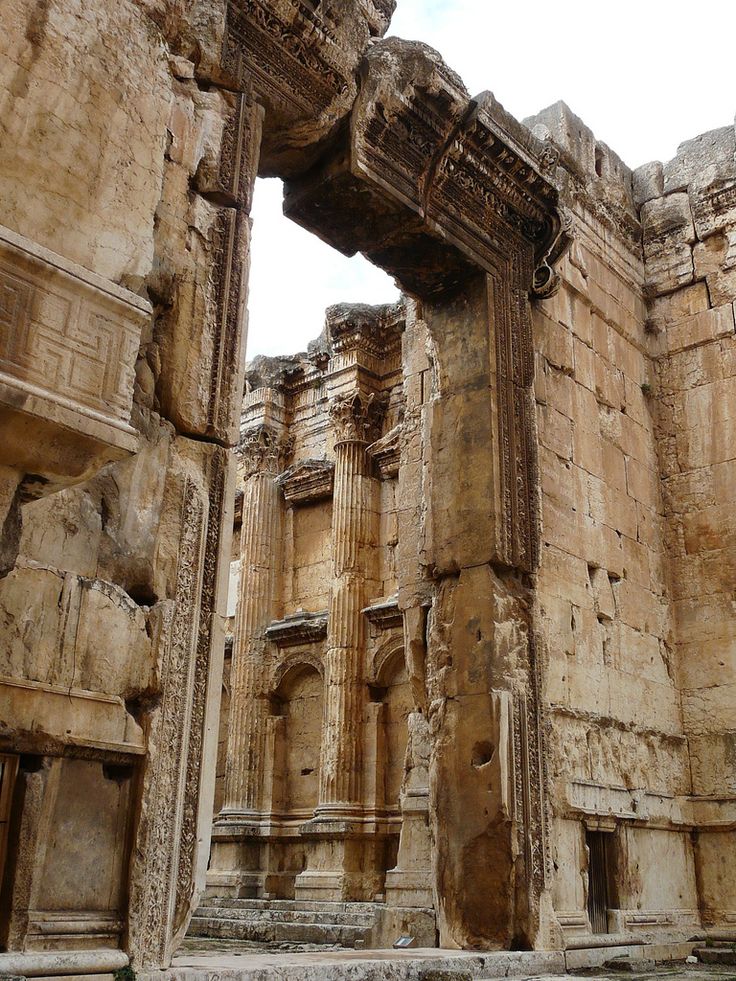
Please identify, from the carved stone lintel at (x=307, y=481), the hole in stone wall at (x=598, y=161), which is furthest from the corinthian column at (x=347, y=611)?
the hole in stone wall at (x=598, y=161)

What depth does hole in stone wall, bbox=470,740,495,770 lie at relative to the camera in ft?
21.4

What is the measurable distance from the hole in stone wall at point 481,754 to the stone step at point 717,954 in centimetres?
254

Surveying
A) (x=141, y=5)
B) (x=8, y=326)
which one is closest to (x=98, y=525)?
(x=8, y=326)

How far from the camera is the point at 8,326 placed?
320 centimetres

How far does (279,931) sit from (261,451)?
849cm

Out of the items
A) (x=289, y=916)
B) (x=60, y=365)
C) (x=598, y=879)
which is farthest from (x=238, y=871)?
(x=60, y=365)

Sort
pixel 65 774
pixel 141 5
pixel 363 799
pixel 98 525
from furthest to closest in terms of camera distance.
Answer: pixel 363 799 → pixel 141 5 → pixel 98 525 → pixel 65 774

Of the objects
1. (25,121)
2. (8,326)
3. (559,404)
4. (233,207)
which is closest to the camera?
(8,326)

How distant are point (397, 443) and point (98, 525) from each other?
1089cm

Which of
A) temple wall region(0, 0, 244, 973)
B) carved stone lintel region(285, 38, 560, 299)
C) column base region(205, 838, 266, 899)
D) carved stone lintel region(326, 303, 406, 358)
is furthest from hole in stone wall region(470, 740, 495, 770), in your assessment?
carved stone lintel region(326, 303, 406, 358)

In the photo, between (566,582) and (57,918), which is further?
(566,582)

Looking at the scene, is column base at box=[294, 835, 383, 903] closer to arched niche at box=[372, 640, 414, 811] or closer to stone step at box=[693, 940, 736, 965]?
arched niche at box=[372, 640, 414, 811]

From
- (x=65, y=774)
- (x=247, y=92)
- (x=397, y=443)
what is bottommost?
(x=65, y=774)

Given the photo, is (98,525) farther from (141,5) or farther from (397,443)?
(397,443)
